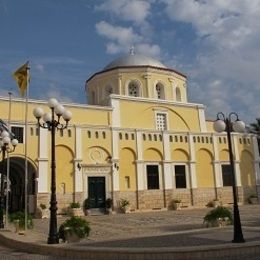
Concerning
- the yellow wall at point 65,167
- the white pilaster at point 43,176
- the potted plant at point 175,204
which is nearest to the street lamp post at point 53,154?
the white pilaster at point 43,176

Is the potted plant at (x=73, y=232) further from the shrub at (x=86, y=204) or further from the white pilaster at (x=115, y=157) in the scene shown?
the white pilaster at (x=115, y=157)

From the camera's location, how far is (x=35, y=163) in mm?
27812

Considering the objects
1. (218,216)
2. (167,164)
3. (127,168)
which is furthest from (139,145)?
(218,216)

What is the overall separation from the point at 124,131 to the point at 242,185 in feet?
44.4

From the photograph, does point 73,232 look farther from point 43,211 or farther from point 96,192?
point 96,192

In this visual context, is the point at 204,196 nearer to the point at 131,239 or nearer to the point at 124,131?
the point at 124,131

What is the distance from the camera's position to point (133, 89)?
1478 inches

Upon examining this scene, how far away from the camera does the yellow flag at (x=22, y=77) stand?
63.7 ft

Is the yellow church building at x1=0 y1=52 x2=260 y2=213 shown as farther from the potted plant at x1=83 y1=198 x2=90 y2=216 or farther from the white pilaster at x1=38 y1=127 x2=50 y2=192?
the potted plant at x1=83 y1=198 x2=90 y2=216

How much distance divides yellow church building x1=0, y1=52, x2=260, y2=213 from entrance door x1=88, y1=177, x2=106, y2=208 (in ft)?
0.25

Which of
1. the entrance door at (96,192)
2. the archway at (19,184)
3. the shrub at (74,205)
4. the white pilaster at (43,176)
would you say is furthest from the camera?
the entrance door at (96,192)

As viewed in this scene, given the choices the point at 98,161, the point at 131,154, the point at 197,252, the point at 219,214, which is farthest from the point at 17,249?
the point at 131,154

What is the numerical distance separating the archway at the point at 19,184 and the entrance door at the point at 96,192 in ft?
14.4

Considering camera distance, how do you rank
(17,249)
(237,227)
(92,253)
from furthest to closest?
(17,249) → (237,227) → (92,253)
